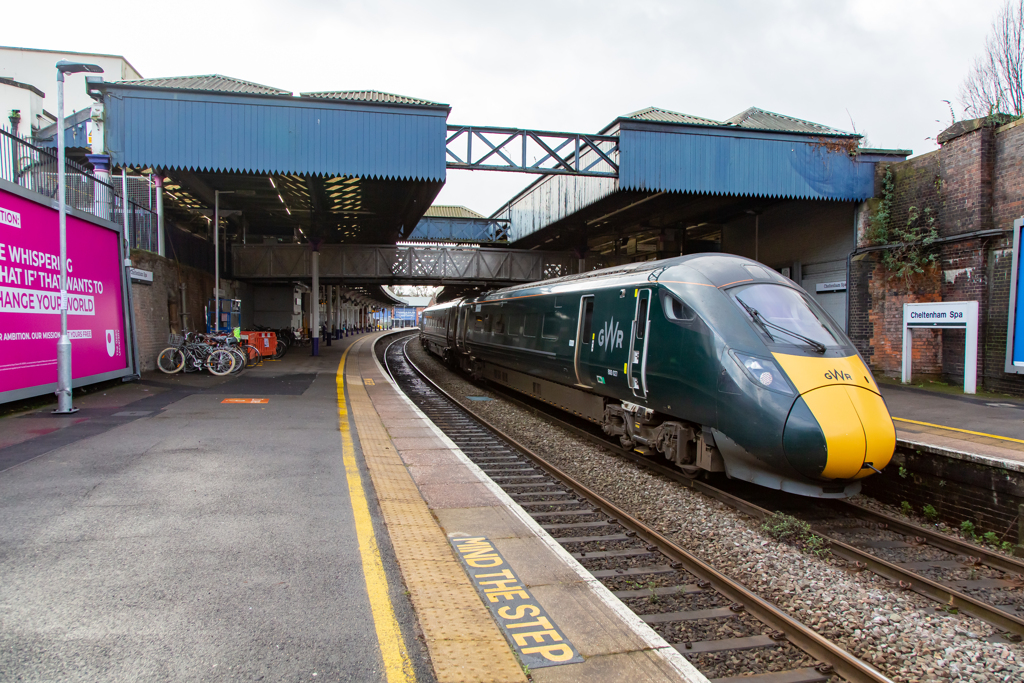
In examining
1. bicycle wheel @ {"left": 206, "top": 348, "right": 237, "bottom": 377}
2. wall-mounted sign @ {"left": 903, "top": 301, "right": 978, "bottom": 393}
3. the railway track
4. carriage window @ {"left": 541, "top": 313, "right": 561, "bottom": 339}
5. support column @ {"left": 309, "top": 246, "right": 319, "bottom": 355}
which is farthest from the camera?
support column @ {"left": 309, "top": 246, "right": 319, "bottom": 355}

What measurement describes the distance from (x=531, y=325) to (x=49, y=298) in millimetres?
8475

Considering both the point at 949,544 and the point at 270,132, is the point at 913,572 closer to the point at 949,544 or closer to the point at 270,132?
the point at 949,544

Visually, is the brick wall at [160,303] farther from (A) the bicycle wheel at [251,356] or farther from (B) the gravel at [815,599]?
(B) the gravel at [815,599]

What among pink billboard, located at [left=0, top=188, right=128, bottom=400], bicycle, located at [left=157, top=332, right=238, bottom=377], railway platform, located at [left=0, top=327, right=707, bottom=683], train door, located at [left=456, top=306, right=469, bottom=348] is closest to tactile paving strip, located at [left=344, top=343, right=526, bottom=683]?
railway platform, located at [left=0, top=327, right=707, bottom=683]

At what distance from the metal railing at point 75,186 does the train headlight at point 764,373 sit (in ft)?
37.9

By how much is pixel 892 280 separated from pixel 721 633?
13932 millimetres

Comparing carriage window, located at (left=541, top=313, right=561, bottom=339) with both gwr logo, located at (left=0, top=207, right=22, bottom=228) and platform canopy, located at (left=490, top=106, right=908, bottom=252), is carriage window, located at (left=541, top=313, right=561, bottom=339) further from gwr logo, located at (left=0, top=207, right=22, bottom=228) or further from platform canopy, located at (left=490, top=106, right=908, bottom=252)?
gwr logo, located at (left=0, top=207, right=22, bottom=228)

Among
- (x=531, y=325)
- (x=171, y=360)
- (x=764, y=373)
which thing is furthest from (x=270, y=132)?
(x=764, y=373)

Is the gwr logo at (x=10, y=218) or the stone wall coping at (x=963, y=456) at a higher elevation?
the gwr logo at (x=10, y=218)

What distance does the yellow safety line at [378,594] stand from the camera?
296 centimetres

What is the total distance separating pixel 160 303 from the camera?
53.2 feet

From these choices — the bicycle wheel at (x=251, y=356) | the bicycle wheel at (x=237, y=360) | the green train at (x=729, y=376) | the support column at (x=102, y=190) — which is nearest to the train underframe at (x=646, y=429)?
the green train at (x=729, y=376)

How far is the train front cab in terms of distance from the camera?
18.2 ft

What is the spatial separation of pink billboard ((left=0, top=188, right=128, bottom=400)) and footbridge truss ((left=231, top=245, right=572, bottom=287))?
460 inches
